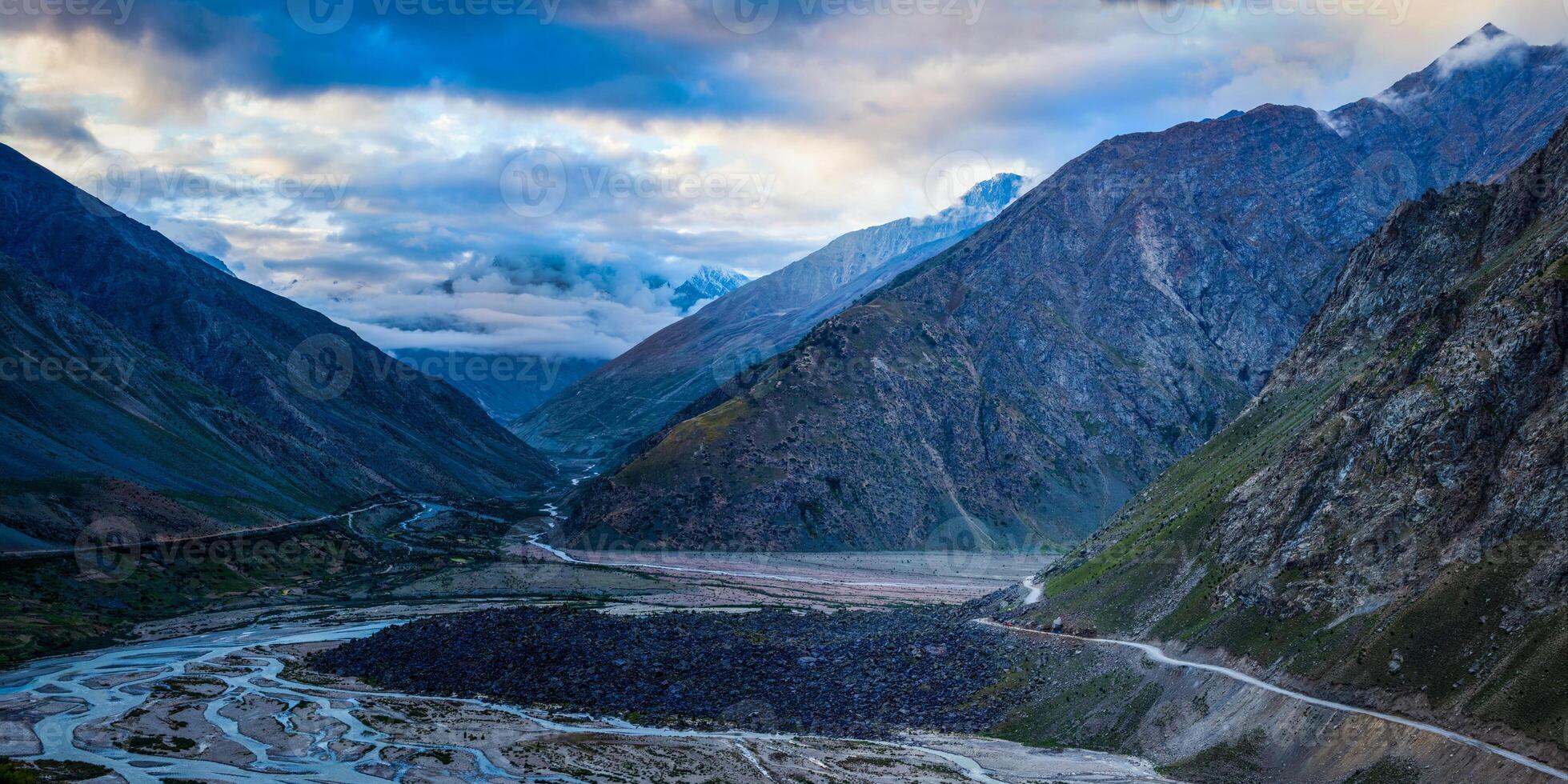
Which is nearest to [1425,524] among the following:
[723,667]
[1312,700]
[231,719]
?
[1312,700]

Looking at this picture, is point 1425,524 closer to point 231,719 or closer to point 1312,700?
point 1312,700

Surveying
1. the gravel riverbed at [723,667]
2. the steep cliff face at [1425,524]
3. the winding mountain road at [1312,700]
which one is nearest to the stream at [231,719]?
the gravel riverbed at [723,667]

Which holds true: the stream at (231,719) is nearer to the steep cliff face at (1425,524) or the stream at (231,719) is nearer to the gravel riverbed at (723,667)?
the gravel riverbed at (723,667)

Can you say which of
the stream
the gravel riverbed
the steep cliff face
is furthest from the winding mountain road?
the stream

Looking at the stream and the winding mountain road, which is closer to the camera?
the winding mountain road

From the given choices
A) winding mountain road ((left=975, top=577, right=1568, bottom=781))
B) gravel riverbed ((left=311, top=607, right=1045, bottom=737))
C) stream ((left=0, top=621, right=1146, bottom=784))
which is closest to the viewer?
winding mountain road ((left=975, top=577, right=1568, bottom=781))

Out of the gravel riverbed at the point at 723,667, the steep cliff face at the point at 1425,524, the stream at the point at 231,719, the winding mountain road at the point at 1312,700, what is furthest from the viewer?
the gravel riverbed at the point at 723,667

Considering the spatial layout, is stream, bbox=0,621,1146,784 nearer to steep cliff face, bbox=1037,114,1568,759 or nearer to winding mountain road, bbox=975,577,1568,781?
winding mountain road, bbox=975,577,1568,781
